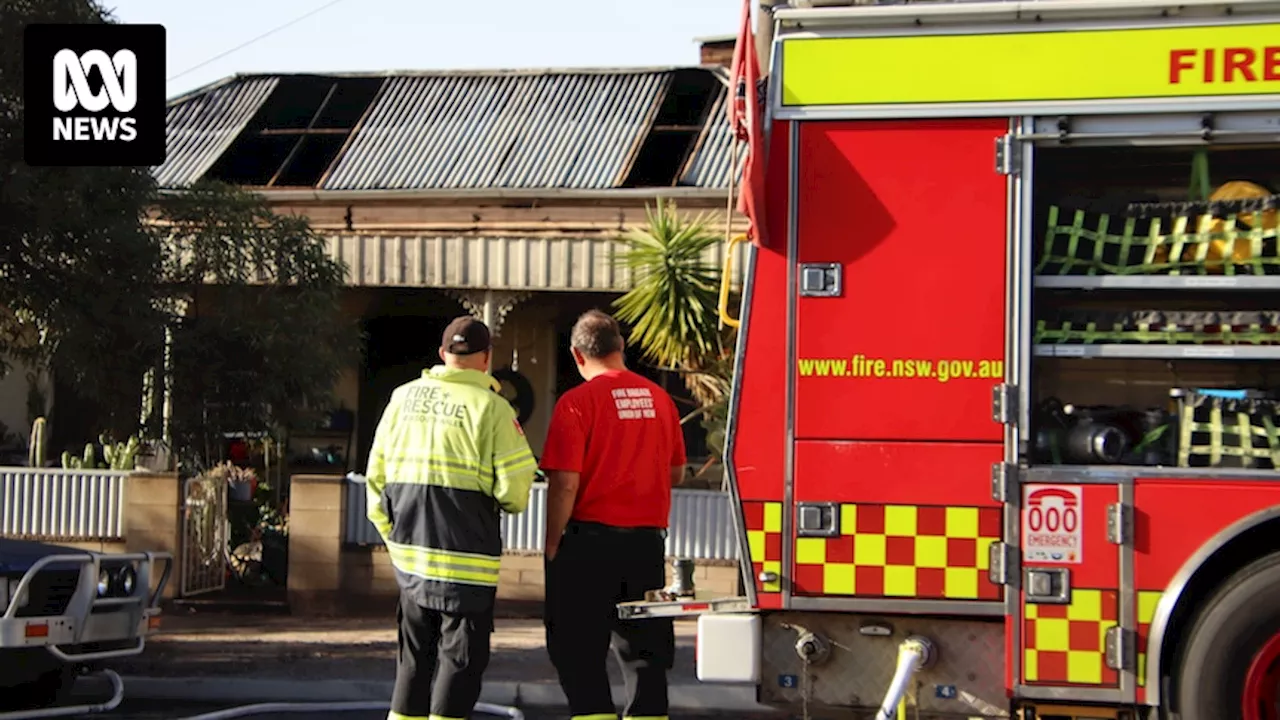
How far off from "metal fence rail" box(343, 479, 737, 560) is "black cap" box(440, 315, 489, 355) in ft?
20.0

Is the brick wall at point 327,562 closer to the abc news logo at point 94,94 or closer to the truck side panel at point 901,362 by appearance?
the abc news logo at point 94,94

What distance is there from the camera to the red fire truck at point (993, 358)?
5.42 m

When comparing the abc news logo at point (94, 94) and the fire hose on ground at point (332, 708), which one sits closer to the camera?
the fire hose on ground at point (332, 708)

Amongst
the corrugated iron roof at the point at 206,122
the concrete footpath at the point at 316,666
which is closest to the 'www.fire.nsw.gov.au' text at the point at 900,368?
the concrete footpath at the point at 316,666

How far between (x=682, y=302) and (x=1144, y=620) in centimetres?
779

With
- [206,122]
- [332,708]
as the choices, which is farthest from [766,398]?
[206,122]

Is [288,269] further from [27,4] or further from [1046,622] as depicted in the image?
[1046,622]

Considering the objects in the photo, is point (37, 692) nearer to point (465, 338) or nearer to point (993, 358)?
point (465, 338)

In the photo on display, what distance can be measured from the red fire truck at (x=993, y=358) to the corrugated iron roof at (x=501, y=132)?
10.6m

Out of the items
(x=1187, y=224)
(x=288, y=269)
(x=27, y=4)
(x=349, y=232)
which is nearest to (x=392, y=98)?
(x=349, y=232)

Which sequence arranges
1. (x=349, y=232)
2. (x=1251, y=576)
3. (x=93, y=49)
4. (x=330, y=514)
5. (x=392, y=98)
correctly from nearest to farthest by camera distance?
(x=1251, y=576) < (x=93, y=49) < (x=330, y=514) < (x=349, y=232) < (x=392, y=98)

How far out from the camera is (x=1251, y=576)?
5.30 meters

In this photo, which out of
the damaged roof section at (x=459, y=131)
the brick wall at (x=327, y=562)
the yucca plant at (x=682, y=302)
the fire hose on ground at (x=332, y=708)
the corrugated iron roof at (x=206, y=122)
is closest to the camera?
the fire hose on ground at (x=332, y=708)

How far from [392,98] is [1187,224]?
46.5ft
